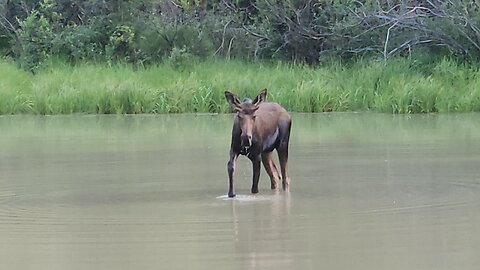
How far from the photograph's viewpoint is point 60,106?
87.2 feet

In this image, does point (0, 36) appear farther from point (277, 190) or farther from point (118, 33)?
point (277, 190)

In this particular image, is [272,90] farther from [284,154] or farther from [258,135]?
[258,135]

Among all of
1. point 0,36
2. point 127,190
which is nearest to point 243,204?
point 127,190

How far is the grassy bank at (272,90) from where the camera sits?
83.3 feet

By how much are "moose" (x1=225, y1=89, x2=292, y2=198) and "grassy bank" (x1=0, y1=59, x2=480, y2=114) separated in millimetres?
11960

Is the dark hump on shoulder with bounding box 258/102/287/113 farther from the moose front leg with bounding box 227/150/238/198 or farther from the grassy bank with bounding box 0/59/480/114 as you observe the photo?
the grassy bank with bounding box 0/59/480/114

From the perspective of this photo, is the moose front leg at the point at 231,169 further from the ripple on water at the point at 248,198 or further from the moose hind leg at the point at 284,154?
the moose hind leg at the point at 284,154

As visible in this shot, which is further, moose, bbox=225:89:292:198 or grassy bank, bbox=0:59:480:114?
grassy bank, bbox=0:59:480:114

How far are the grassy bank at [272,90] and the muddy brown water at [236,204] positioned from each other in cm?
501

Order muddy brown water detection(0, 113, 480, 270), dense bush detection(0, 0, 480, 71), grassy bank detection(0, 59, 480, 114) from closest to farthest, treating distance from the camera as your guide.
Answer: muddy brown water detection(0, 113, 480, 270)
grassy bank detection(0, 59, 480, 114)
dense bush detection(0, 0, 480, 71)

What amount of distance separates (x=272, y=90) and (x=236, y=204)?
584 inches

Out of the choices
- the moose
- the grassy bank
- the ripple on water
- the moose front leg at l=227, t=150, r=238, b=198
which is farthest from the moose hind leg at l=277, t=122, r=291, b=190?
the grassy bank

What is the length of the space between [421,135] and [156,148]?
435 centimetres

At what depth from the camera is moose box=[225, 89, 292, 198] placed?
39.3 ft
